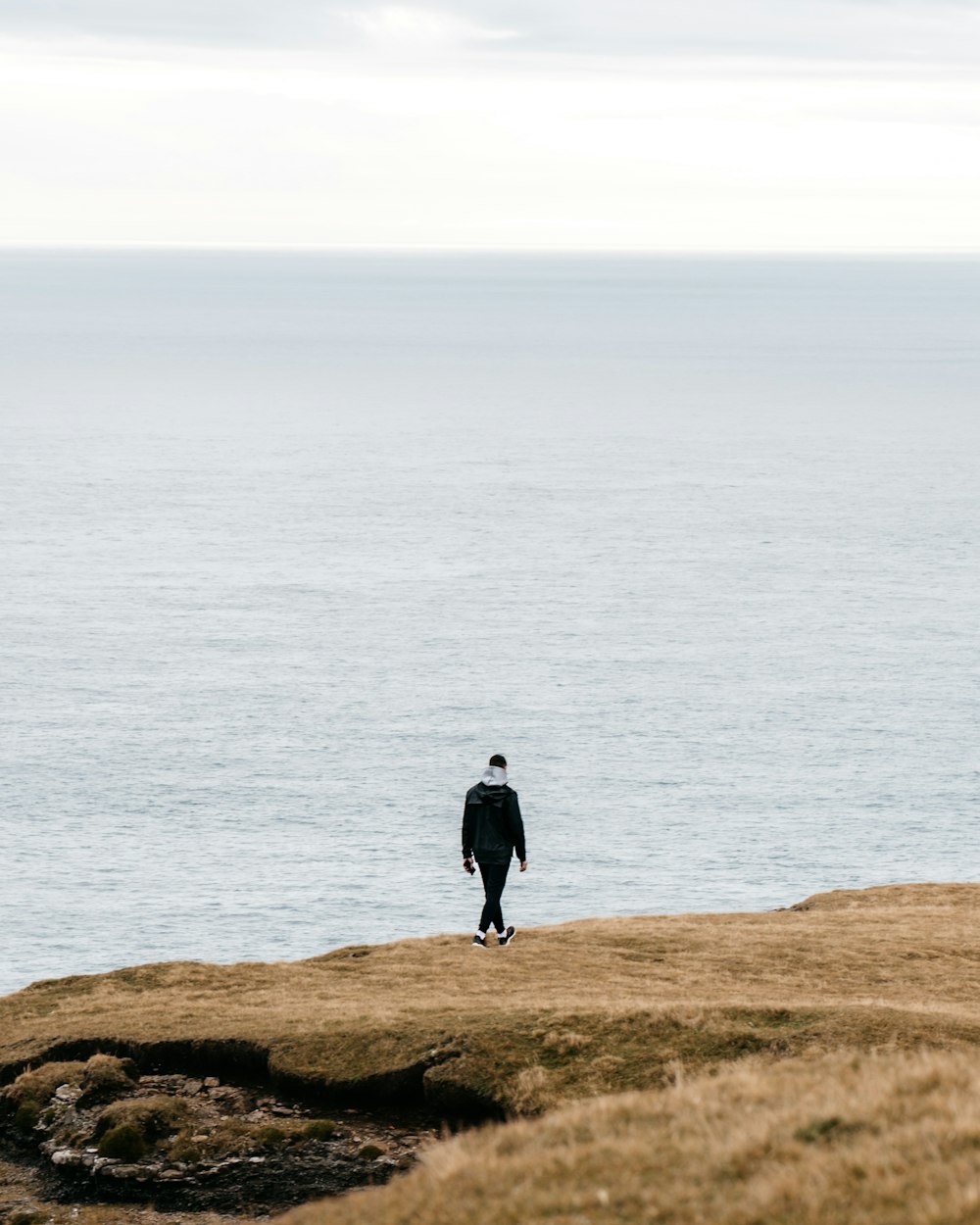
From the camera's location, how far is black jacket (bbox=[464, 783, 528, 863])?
2659cm

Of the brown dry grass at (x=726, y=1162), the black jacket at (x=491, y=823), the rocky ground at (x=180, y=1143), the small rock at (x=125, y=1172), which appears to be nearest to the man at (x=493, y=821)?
the black jacket at (x=491, y=823)

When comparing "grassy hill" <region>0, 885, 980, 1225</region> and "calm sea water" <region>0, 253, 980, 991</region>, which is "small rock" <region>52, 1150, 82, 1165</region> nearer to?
"grassy hill" <region>0, 885, 980, 1225</region>

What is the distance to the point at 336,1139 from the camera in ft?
63.9

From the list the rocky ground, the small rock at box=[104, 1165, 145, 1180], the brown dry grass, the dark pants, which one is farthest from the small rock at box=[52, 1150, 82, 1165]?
the dark pants

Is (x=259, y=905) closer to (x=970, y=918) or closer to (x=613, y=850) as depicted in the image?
(x=613, y=850)

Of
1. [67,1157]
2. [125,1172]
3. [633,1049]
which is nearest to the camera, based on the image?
[125,1172]

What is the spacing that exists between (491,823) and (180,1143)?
862cm

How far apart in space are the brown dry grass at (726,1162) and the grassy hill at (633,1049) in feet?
0.08

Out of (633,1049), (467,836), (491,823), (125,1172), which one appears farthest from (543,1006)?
(125,1172)

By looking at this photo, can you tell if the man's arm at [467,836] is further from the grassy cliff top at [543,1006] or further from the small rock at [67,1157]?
the small rock at [67,1157]

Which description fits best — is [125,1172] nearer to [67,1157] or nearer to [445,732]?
[67,1157]

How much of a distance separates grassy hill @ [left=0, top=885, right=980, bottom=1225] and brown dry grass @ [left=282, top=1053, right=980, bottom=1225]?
2 cm

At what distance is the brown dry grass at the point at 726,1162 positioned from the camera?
11.4 metres

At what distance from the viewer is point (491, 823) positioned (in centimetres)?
2659
